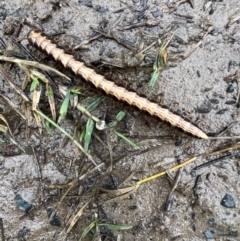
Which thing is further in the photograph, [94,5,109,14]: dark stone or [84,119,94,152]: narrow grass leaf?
[94,5,109,14]: dark stone

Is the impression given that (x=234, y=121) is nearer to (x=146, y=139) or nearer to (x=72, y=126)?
(x=146, y=139)

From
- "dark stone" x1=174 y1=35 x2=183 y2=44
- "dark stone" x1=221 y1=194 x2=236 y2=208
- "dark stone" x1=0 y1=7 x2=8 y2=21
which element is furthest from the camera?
"dark stone" x1=0 y1=7 x2=8 y2=21

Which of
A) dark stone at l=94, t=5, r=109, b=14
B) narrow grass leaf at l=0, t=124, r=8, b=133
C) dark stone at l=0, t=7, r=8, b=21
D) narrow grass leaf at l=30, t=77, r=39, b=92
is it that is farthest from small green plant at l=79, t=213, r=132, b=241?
dark stone at l=0, t=7, r=8, b=21

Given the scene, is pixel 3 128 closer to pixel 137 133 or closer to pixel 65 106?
pixel 65 106

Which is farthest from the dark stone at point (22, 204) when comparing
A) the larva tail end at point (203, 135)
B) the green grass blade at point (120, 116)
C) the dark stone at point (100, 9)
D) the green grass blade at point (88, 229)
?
the dark stone at point (100, 9)

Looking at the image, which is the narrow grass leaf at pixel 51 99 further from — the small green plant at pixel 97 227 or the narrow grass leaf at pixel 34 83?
the small green plant at pixel 97 227

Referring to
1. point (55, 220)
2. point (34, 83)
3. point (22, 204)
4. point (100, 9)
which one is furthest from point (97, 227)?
point (100, 9)

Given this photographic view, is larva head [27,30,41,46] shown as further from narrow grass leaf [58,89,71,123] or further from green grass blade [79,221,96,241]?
green grass blade [79,221,96,241]
